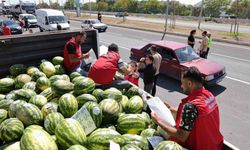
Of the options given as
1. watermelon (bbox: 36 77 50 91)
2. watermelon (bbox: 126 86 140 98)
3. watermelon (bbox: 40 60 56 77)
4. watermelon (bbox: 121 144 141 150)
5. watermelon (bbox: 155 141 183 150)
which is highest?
watermelon (bbox: 40 60 56 77)

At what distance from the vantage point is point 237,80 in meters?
11.8

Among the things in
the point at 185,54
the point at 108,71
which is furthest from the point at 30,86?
the point at 185,54

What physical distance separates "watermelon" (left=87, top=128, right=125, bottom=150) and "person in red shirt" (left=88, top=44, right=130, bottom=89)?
2.00 m

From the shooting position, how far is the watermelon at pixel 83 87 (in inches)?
175

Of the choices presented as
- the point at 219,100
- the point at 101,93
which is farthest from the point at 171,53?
the point at 101,93

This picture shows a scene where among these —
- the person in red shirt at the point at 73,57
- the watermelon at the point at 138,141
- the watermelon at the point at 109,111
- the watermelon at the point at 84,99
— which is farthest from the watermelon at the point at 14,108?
the person in red shirt at the point at 73,57

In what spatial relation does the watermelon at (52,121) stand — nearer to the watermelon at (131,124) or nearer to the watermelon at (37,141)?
the watermelon at (37,141)

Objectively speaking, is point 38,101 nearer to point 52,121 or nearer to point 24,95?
point 24,95

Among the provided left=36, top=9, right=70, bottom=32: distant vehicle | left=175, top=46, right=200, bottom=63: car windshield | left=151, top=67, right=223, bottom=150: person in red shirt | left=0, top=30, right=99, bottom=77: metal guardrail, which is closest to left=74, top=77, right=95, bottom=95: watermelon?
left=151, top=67, right=223, bottom=150: person in red shirt

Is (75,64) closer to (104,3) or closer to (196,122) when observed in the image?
(196,122)

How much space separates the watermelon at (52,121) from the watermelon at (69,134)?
0.62 feet

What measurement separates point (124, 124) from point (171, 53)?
7.88 m

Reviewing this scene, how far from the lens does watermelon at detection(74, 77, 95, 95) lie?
4449mm

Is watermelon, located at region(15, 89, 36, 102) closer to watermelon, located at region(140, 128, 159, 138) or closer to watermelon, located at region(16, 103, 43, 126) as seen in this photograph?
watermelon, located at region(16, 103, 43, 126)
